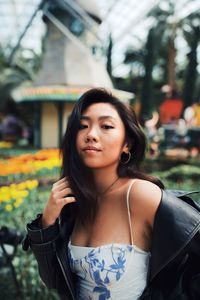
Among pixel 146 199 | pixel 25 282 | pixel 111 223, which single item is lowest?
pixel 25 282

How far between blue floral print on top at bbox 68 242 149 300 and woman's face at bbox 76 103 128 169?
0.95 ft

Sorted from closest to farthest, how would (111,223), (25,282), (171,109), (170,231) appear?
(170,231), (111,223), (25,282), (171,109)

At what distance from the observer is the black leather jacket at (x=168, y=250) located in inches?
47.9

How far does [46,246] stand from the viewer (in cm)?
135

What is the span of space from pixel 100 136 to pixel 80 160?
0.37 feet

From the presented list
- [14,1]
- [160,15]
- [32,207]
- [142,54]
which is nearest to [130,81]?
[142,54]

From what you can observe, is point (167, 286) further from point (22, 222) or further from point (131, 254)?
point (22, 222)

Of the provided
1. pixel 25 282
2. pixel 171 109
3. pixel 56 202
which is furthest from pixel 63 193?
pixel 171 109

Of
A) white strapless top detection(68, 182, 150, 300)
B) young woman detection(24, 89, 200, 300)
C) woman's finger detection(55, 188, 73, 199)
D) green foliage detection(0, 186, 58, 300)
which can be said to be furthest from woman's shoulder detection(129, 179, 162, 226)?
green foliage detection(0, 186, 58, 300)

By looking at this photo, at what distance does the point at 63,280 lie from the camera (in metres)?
1.42

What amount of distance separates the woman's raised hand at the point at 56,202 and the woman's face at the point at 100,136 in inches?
4.8

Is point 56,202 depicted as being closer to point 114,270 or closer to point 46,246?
point 46,246

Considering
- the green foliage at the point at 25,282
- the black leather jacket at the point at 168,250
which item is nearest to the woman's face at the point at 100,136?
the black leather jacket at the point at 168,250

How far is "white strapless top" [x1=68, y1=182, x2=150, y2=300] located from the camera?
128 cm
